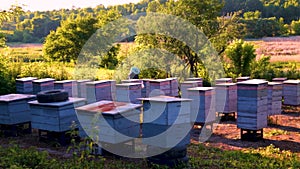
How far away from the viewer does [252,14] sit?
236 feet

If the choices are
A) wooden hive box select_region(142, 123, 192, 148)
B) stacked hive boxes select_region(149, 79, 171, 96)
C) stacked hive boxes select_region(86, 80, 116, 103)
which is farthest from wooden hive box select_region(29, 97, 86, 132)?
stacked hive boxes select_region(149, 79, 171, 96)

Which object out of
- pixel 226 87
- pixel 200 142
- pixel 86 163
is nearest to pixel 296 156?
pixel 200 142

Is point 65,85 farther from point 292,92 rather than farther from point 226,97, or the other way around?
point 292,92

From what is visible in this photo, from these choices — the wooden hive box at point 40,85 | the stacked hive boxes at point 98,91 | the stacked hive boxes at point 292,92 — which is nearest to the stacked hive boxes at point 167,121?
the stacked hive boxes at point 98,91

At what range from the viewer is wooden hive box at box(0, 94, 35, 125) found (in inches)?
359

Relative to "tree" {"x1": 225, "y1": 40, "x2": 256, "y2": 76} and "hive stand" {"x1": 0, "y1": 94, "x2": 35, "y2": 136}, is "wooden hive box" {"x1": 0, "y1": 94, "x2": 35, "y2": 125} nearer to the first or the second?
"hive stand" {"x1": 0, "y1": 94, "x2": 35, "y2": 136}

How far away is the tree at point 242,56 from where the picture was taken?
60.8ft

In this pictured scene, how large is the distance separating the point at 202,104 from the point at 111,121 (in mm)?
3338

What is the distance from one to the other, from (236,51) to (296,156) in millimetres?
11727


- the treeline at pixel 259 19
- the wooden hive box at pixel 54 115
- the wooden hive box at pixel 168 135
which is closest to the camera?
the wooden hive box at pixel 168 135

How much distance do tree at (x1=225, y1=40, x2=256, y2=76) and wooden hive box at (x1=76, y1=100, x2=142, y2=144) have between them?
12.2 meters

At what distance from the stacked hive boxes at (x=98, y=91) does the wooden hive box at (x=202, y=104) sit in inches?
106

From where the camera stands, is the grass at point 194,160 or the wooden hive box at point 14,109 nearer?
the grass at point 194,160

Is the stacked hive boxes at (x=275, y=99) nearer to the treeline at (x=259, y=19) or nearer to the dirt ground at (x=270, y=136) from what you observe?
the dirt ground at (x=270, y=136)
